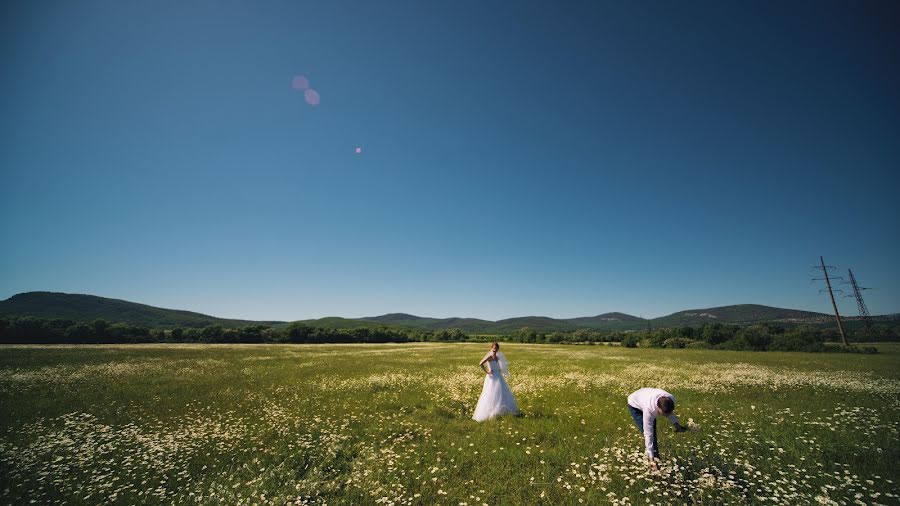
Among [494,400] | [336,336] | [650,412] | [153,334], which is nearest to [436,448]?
[494,400]

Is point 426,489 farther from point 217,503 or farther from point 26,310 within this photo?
point 26,310

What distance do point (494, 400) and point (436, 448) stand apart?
3.51m

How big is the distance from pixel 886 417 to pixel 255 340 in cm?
10458

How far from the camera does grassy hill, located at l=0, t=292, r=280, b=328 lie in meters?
144

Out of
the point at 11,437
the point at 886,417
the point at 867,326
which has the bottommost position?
the point at 11,437

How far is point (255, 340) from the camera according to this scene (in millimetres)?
88438

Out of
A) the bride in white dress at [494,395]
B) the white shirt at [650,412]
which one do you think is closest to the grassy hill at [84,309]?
the bride in white dress at [494,395]

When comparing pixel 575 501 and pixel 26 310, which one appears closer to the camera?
pixel 575 501

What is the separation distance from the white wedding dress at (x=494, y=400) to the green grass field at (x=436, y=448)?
53 centimetres

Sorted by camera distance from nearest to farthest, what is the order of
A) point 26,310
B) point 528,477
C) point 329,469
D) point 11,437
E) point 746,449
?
1. point 528,477
2. point 329,469
3. point 746,449
4. point 11,437
5. point 26,310

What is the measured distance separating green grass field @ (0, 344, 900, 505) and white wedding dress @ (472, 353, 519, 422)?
1.75 feet

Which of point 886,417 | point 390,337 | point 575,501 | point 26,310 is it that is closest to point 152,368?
point 575,501

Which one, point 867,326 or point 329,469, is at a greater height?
point 867,326

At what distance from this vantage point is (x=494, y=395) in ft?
40.5
